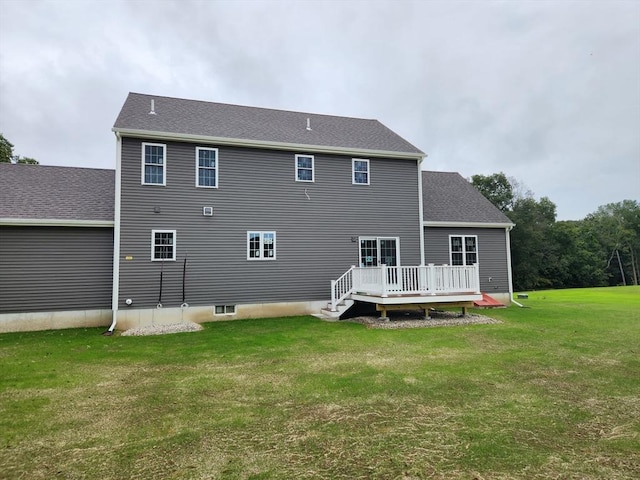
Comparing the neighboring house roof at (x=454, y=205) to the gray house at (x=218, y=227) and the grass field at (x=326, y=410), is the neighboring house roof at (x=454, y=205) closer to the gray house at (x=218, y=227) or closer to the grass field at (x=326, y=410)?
the gray house at (x=218, y=227)

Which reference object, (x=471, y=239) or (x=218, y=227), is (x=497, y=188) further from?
(x=218, y=227)

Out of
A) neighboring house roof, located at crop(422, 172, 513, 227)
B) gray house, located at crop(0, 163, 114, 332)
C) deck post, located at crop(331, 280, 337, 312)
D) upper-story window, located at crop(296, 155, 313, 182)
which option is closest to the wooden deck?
deck post, located at crop(331, 280, 337, 312)

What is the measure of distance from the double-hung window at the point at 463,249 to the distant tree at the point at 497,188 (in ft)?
96.3

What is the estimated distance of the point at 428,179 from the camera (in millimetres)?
19469

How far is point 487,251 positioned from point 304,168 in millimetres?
9428

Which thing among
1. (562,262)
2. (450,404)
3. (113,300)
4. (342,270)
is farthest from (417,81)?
(562,262)

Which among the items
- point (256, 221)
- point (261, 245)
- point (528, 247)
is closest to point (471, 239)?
point (261, 245)

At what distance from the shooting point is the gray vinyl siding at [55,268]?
37.3 feet

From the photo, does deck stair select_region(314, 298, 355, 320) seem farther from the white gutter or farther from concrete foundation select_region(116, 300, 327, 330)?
the white gutter

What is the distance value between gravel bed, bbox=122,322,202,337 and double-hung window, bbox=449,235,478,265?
11.2 metres

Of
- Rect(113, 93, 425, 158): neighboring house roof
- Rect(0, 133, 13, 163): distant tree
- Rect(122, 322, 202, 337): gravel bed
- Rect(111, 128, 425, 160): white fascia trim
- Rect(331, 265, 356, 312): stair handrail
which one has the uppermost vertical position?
Rect(0, 133, 13, 163): distant tree

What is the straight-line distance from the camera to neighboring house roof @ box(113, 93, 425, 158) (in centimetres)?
1259

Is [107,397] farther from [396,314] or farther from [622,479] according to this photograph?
[396,314]

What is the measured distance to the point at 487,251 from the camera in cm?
1686
